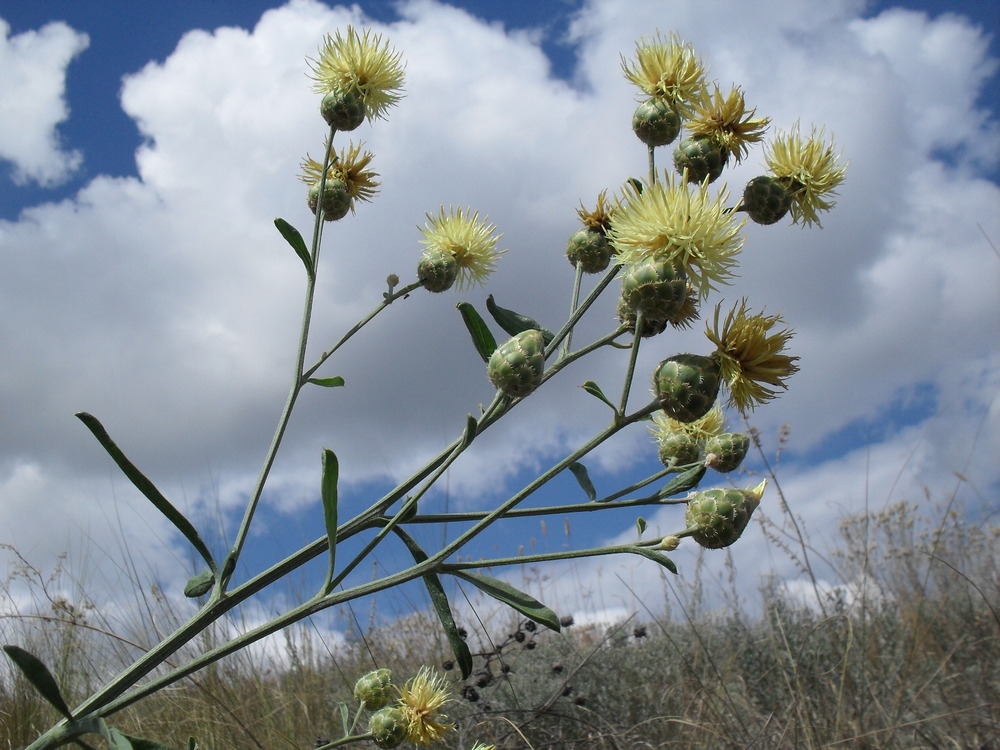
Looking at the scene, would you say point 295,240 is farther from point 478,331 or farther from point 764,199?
point 764,199

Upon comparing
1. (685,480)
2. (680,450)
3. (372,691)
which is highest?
(680,450)

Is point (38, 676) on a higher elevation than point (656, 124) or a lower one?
lower

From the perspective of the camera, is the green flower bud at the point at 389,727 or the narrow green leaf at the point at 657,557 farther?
the green flower bud at the point at 389,727

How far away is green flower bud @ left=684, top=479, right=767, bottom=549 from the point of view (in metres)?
1.66

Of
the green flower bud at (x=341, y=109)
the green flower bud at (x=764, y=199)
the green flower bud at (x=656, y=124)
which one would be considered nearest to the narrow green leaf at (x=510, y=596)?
the green flower bud at (x=764, y=199)

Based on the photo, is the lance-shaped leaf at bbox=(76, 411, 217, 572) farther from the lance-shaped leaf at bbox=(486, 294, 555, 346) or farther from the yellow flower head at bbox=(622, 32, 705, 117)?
the yellow flower head at bbox=(622, 32, 705, 117)

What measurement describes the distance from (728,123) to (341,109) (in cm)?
118

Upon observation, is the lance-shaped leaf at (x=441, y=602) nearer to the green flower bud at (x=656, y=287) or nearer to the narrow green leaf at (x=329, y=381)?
the narrow green leaf at (x=329, y=381)

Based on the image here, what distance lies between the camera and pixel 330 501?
156 centimetres

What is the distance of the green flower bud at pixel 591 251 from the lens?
7.16 feet

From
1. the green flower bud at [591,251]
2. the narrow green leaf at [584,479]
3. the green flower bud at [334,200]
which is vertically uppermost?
the green flower bud at [334,200]

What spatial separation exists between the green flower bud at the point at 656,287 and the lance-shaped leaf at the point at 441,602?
2.43 feet

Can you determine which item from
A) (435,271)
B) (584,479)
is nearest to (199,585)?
(584,479)

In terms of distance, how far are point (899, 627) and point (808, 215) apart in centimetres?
498
